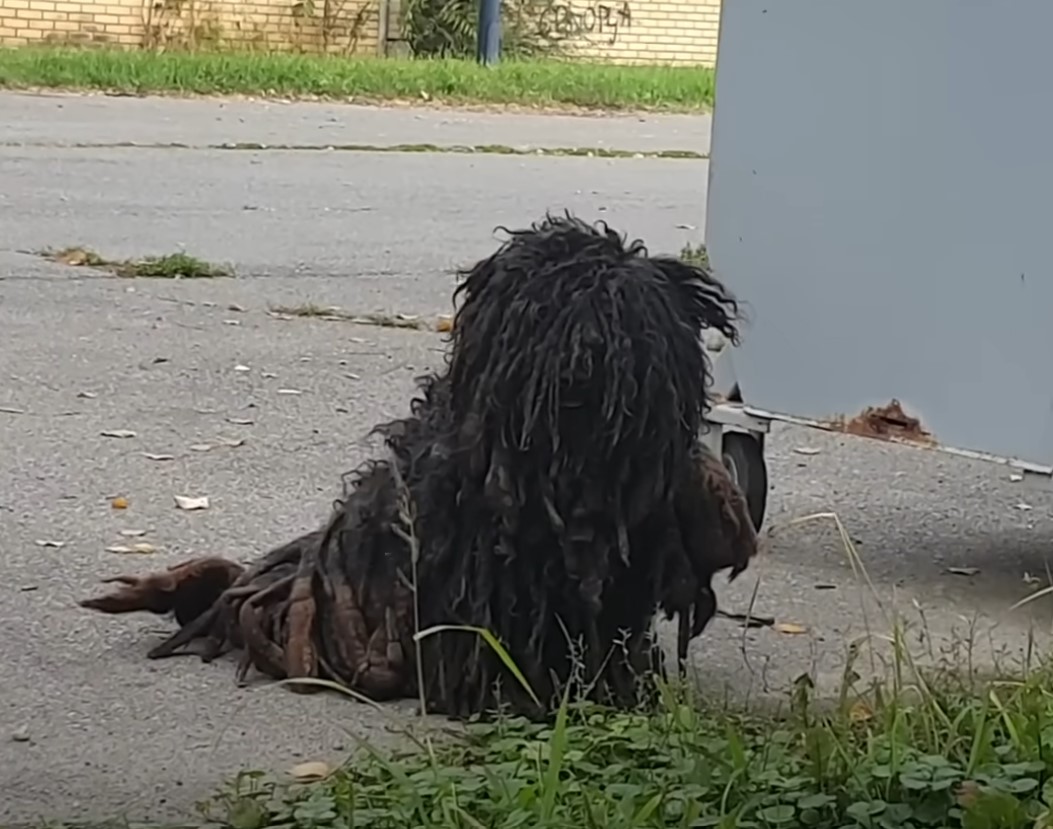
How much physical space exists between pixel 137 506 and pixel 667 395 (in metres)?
2.09

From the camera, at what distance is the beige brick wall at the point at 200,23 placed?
21.6m

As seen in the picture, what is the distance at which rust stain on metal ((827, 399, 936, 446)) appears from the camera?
177 inches

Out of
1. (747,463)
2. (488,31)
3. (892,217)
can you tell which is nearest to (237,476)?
(747,463)

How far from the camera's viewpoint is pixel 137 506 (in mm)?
Answer: 5191

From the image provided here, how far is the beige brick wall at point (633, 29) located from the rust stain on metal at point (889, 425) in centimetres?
2062

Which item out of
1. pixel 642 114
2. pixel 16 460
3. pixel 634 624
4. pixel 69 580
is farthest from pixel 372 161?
pixel 634 624

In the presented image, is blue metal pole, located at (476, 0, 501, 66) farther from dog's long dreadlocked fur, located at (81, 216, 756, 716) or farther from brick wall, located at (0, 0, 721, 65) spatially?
dog's long dreadlocked fur, located at (81, 216, 756, 716)

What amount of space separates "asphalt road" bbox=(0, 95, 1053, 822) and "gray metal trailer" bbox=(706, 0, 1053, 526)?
457mm

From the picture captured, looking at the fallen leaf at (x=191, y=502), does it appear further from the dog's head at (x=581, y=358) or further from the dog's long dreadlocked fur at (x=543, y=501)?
the dog's head at (x=581, y=358)

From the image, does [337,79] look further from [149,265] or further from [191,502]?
[191,502]

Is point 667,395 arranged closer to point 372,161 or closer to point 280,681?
point 280,681

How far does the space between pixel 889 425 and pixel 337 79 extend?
1483cm

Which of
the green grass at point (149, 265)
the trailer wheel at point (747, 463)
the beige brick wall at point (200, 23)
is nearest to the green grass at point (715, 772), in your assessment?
the trailer wheel at point (747, 463)

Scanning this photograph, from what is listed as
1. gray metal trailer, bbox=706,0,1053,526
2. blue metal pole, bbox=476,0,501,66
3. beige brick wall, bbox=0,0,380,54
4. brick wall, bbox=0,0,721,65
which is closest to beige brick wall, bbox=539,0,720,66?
brick wall, bbox=0,0,721,65
